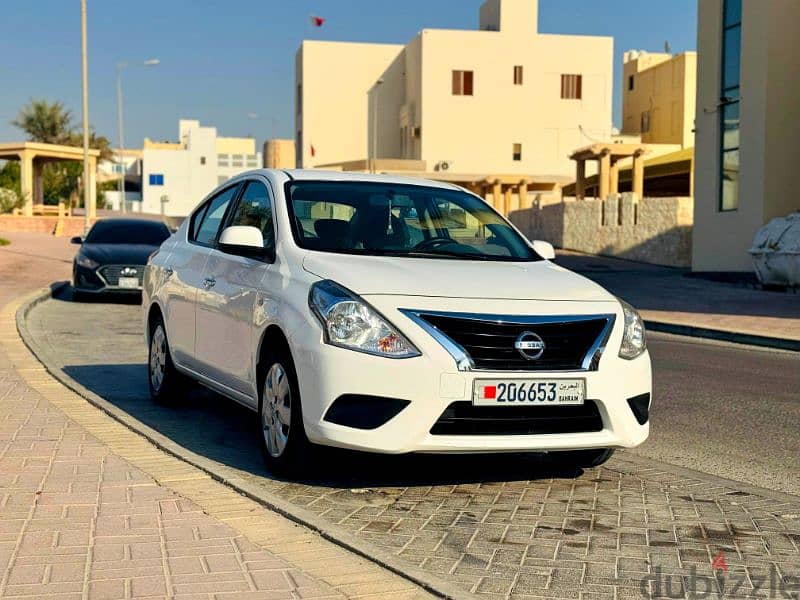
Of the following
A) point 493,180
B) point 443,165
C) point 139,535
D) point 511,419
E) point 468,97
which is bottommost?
point 139,535

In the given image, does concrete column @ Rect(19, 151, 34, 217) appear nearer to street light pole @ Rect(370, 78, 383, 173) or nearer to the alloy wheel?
street light pole @ Rect(370, 78, 383, 173)

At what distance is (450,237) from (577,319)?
4.74 feet

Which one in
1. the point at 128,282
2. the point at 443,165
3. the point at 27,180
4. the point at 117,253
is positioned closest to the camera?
the point at 128,282

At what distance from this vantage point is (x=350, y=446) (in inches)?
213

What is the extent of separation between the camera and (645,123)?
76.1 metres

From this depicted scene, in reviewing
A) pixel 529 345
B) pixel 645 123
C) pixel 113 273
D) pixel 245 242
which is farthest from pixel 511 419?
pixel 645 123

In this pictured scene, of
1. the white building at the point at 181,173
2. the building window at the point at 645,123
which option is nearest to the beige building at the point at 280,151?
the white building at the point at 181,173

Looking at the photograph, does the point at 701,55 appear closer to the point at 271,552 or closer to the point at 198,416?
the point at 198,416

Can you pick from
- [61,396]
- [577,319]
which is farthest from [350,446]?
[61,396]

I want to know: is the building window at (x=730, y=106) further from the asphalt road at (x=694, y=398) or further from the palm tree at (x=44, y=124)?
the palm tree at (x=44, y=124)

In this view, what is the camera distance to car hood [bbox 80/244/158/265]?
18.8m

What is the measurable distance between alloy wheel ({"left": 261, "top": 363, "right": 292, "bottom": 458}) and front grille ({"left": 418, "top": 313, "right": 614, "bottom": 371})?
0.92 metres

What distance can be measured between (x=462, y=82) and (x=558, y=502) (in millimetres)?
70589

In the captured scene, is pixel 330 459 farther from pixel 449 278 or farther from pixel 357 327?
pixel 449 278
